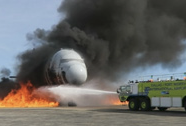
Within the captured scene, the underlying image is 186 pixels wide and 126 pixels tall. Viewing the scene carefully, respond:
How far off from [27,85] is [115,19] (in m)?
17.5

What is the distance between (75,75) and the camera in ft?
121

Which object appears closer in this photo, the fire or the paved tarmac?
the paved tarmac

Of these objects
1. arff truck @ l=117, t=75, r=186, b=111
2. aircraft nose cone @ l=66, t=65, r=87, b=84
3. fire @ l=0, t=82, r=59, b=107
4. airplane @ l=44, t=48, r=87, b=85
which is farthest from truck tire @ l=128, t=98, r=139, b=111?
fire @ l=0, t=82, r=59, b=107

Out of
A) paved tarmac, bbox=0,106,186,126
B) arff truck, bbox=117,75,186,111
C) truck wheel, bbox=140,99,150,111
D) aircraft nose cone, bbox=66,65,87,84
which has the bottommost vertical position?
paved tarmac, bbox=0,106,186,126

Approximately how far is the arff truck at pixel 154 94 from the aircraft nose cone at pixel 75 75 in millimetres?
7253

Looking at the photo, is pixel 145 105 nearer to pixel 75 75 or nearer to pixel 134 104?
pixel 134 104

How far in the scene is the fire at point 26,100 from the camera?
38969 millimetres

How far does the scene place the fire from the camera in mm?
38969

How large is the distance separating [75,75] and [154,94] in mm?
11376

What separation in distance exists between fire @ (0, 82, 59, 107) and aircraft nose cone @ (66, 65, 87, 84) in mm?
3499

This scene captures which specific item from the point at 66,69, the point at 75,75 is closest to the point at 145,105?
the point at 75,75

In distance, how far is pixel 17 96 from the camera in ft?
138

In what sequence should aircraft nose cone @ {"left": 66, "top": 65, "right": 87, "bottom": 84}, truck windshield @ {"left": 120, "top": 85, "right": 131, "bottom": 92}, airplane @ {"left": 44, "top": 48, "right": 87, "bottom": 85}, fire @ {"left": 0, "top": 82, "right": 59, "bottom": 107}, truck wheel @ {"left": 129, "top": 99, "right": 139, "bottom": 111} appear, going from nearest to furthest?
truck wheel @ {"left": 129, "top": 99, "right": 139, "bottom": 111}, truck windshield @ {"left": 120, "top": 85, "right": 131, "bottom": 92}, aircraft nose cone @ {"left": 66, "top": 65, "right": 87, "bottom": 84}, airplane @ {"left": 44, "top": 48, "right": 87, "bottom": 85}, fire @ {"left": 0, "top": 82, "right": 59, "bottom": 107}

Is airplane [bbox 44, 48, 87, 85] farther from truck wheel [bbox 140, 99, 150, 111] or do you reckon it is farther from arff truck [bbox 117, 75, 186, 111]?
truck wheel [bbox 140, 99, 150, 111]
